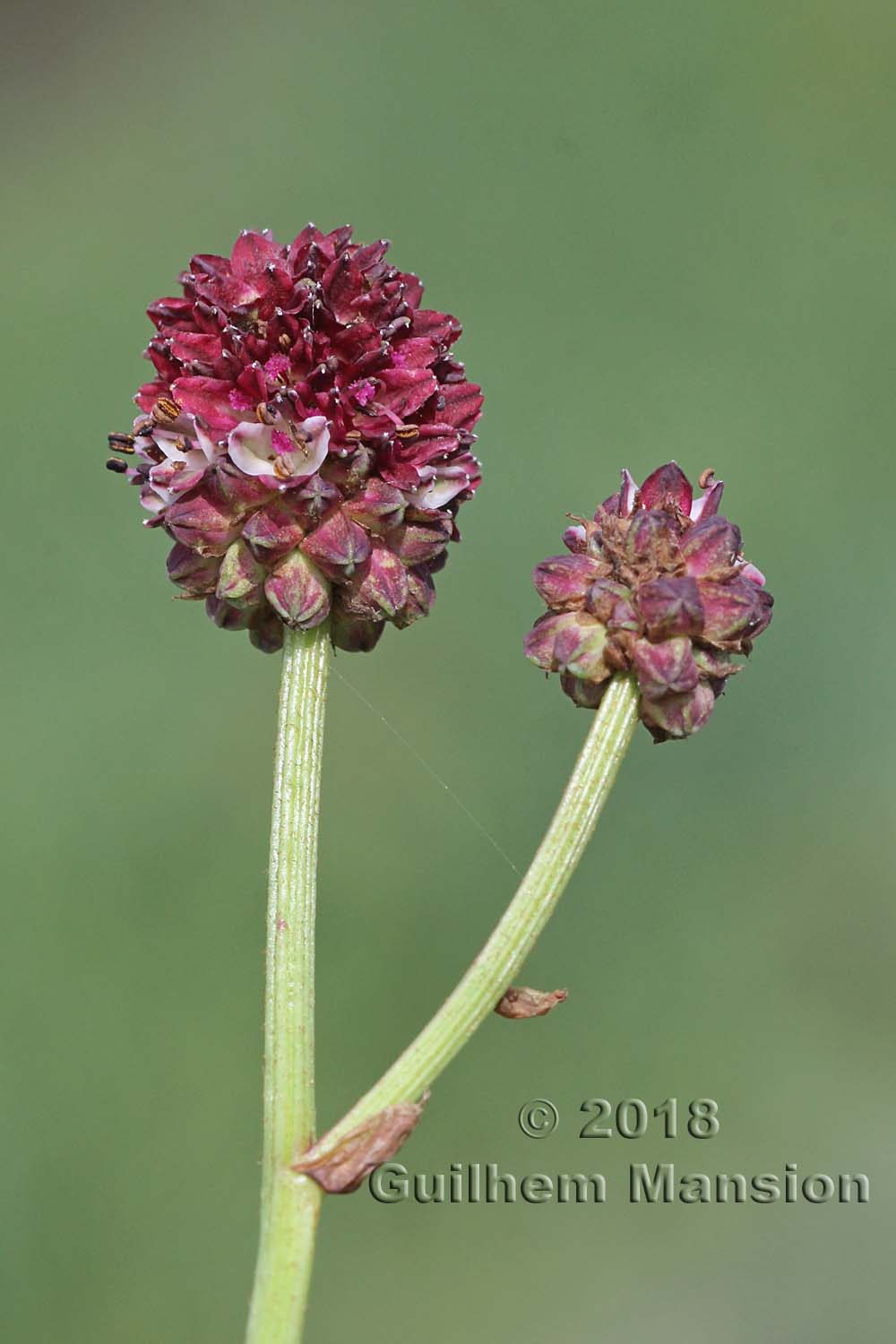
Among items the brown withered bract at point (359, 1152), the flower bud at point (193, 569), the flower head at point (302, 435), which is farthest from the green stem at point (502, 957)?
the flower bud at point (193, 569)

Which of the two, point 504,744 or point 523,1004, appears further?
point 504,744

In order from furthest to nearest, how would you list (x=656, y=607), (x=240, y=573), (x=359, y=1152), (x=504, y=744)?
(x=504, y=744)
(x=240, y=573)
(x=656, y=607)
(x=359, y=1152)

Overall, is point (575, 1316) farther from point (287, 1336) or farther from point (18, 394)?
point (18, 394)

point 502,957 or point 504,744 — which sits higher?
point 504,744

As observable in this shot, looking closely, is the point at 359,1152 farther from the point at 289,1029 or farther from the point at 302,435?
the point at 302,435

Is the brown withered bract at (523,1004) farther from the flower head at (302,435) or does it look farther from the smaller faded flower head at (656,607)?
the flower head at (302,435)

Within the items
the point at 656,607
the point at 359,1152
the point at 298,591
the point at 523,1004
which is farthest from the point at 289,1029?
the point at 656,607

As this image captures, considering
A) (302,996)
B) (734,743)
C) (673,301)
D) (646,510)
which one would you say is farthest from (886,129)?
(302,996)
